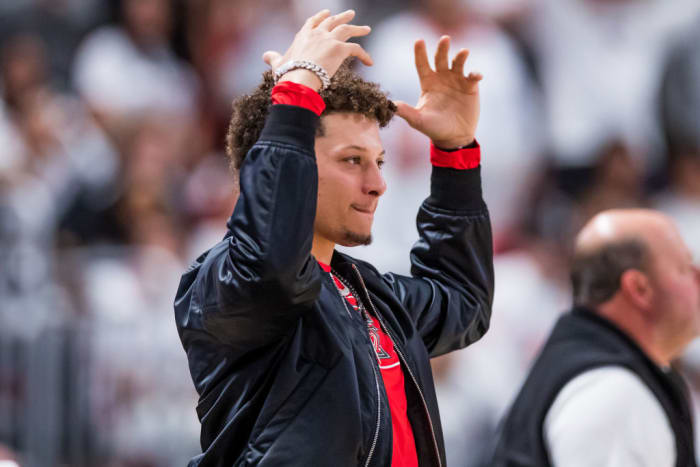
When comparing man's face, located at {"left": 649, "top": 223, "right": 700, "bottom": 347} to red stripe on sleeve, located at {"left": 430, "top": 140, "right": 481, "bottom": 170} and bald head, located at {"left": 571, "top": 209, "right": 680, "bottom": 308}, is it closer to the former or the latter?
bald head, located at {"left": 571, "top": 209, "right": 680, "bottom": 308}

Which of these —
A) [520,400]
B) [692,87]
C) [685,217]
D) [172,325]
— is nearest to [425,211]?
[520,400]

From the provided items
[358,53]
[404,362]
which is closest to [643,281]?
[404,362]

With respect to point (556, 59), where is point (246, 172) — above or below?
below

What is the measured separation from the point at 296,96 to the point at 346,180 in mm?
299

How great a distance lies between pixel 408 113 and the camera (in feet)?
8.39

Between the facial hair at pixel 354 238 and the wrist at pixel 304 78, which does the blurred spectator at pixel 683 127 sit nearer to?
the facial hair at pixel 354 238

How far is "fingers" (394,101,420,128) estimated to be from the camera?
2.52 meters

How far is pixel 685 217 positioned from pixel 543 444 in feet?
14.9

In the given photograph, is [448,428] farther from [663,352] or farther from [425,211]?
[425,211]

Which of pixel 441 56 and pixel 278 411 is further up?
pixel 441 56

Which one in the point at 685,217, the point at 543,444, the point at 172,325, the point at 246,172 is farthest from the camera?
the point at 685,217

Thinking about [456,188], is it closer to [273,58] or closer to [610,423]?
[273,58]

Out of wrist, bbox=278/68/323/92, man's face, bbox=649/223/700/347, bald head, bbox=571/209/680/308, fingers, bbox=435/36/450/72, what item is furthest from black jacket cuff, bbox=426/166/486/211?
man's face, bbox=649/223/700/347

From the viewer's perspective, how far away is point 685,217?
7.02m
